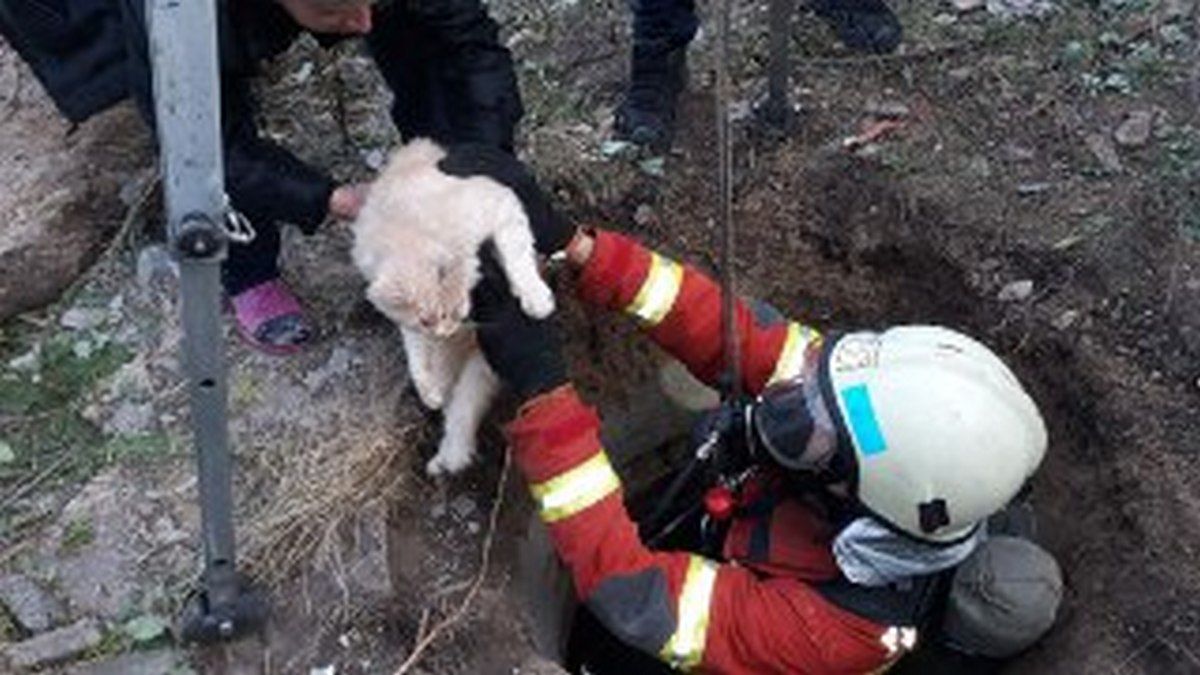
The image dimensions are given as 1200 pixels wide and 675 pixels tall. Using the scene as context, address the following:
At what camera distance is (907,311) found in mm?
4879

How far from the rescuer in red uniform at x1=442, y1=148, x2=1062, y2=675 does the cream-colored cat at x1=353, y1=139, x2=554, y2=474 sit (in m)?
0.06

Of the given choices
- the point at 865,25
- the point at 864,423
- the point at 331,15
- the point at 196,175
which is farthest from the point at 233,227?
the point at 865,25

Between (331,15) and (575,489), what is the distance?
1.19 meters

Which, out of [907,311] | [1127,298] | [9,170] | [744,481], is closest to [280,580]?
[744,481]

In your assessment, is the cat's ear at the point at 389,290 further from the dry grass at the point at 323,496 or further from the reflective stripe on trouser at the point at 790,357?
the reflective stripe on trouser at the point at 790,357

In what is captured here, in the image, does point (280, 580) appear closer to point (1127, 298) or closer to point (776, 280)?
point (776, 280)

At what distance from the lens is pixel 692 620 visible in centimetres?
376

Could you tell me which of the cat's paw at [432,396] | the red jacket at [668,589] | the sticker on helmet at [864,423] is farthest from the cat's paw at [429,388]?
the sticker on helmet at [864,423]

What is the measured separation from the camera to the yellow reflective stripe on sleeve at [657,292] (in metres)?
4.08

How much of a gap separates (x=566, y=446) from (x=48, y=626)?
1256mm

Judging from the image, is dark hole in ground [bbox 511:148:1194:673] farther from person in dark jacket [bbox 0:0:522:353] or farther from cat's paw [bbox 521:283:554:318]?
cat's paw [bbox 521:283:554:318]

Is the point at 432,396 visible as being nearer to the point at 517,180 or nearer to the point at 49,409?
the point at 517,180

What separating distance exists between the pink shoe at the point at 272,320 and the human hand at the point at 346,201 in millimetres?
551

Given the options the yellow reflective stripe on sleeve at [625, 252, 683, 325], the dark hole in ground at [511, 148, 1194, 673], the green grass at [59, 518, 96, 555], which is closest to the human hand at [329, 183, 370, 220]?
the yellow reflective stripe on sleeve at [625, 252, 683, 325]
